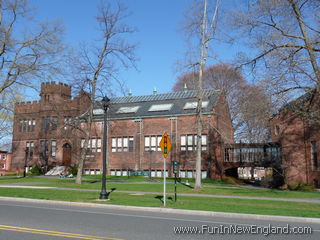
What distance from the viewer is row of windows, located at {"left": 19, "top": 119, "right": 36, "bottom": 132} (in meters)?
48.6

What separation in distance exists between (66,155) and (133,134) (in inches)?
435

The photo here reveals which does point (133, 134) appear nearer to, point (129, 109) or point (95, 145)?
point (129, 109)

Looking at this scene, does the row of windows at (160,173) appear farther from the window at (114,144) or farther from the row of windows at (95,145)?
the row of windows at (95,145)

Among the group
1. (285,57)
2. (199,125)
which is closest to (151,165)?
(199,125)

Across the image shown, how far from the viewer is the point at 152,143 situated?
130ft

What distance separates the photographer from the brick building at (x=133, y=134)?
122 ft

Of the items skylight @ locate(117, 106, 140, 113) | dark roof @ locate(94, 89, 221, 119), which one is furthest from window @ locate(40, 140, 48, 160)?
skylight @ locate(117, 106, 140, 113)

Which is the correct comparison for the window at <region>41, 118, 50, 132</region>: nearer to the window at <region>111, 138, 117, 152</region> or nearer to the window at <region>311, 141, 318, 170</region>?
the window at <region>111, 138, 117, 152</region>

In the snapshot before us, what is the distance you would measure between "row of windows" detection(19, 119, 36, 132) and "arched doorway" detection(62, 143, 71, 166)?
21.5ft

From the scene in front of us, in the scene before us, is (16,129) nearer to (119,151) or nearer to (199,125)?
(119,151)

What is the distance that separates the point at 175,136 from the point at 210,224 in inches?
1125

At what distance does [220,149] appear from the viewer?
37500 millimetres

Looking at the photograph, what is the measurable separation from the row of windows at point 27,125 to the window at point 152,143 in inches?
740

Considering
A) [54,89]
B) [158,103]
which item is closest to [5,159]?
[54,89]
